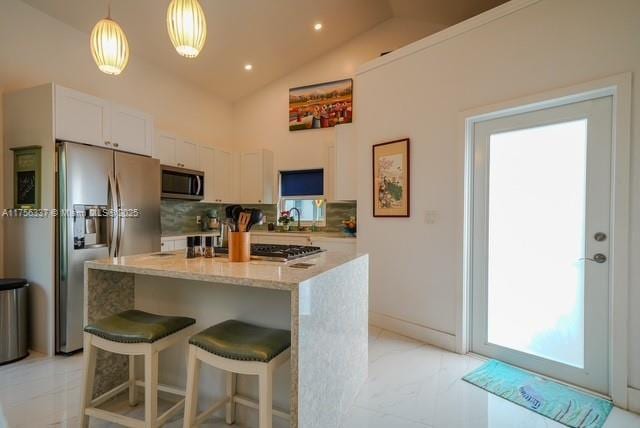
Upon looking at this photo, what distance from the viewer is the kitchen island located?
4.68 feet

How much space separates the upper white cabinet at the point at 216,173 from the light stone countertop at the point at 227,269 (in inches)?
123

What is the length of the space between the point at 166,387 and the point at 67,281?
5.18ft

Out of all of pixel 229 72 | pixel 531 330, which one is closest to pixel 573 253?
pixel 531 330

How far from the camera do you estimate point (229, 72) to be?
5109mm

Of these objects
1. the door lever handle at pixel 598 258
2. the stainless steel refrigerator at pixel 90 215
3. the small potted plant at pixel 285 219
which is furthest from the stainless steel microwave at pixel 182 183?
the door lever handle at pixel 598 258

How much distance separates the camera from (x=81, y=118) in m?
3.02

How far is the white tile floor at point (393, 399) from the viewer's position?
6.27ft

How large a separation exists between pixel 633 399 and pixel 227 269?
2.64 m

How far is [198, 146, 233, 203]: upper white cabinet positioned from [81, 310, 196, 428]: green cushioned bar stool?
343 centimetres

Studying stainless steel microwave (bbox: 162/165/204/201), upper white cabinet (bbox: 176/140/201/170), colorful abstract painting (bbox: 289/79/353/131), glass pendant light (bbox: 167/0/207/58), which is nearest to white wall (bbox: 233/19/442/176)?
colorful abstract painting (bbox: 289/79/353/131)

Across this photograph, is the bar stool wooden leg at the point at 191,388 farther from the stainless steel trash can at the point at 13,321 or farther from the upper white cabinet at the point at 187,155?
the upper white cabinet at the point at 187,155

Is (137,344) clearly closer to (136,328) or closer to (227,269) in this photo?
(136,328)

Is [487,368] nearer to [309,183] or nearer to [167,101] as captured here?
[309,183]

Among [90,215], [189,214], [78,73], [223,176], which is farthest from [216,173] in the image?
[90,215]
